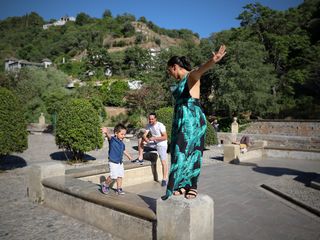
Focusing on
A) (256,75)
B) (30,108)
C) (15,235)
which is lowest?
(15,235)

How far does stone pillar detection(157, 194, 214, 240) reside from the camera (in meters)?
3.28

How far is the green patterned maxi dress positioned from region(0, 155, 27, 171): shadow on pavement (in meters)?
9.26

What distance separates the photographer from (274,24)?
37.6 metres

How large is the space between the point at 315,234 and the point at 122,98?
40331mm

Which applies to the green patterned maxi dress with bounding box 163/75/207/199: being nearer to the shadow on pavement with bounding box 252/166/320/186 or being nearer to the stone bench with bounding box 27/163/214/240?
the stone bench with bounding box 27/163/214/240

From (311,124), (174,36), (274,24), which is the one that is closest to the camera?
(311,124)

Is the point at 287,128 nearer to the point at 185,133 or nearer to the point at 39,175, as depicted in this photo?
the point at 39,175

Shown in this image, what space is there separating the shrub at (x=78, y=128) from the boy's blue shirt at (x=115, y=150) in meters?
5.59

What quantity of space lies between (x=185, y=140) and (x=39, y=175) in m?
4.07

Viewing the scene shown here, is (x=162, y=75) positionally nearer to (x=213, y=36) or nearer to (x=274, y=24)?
(x=213, y=36)

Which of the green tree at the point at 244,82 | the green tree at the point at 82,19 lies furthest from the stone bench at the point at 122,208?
the green tree at the point at 82,19

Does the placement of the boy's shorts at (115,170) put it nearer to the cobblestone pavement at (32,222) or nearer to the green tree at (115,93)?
the cobblestone pavement at (32,222)

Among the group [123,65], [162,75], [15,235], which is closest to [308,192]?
[15,235]

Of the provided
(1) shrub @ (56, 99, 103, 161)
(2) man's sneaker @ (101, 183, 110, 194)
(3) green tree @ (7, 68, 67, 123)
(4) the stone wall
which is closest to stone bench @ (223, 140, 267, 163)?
(1) shrub @ (56, 99, 103, 161)
